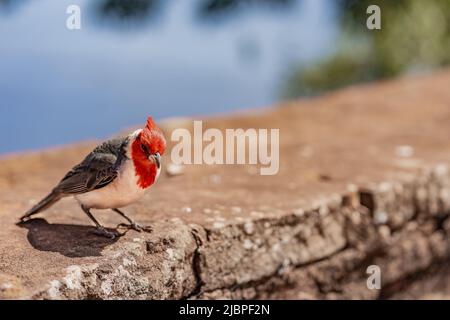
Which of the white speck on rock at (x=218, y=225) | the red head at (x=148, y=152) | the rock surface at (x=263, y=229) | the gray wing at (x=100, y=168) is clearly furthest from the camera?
the white speck on rock at (x=218, y=225)

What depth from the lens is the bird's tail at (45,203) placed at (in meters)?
1.82

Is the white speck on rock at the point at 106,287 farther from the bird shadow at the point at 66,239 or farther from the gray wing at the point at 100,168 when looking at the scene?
the gray wing at the point at 100,168

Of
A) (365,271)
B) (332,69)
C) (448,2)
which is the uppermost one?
(448,2)

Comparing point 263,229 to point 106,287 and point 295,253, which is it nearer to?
point 295,253

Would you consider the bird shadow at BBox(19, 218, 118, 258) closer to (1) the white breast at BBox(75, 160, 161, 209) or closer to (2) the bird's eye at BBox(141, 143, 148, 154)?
(1) the white breast at BBox(75, 160, 161, 209)

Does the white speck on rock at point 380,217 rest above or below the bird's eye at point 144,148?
Answer: below

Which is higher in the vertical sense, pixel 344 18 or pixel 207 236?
pixel 344 18

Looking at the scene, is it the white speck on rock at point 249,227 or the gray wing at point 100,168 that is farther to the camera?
the white speck on rock at point 249,227

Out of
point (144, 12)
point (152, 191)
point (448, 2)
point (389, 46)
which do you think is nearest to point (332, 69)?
point (389, 46)

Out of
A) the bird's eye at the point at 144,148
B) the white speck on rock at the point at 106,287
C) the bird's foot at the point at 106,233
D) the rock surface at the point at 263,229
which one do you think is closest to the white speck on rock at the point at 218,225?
the rock surface at the point at 263,229

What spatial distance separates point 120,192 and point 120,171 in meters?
0.05
